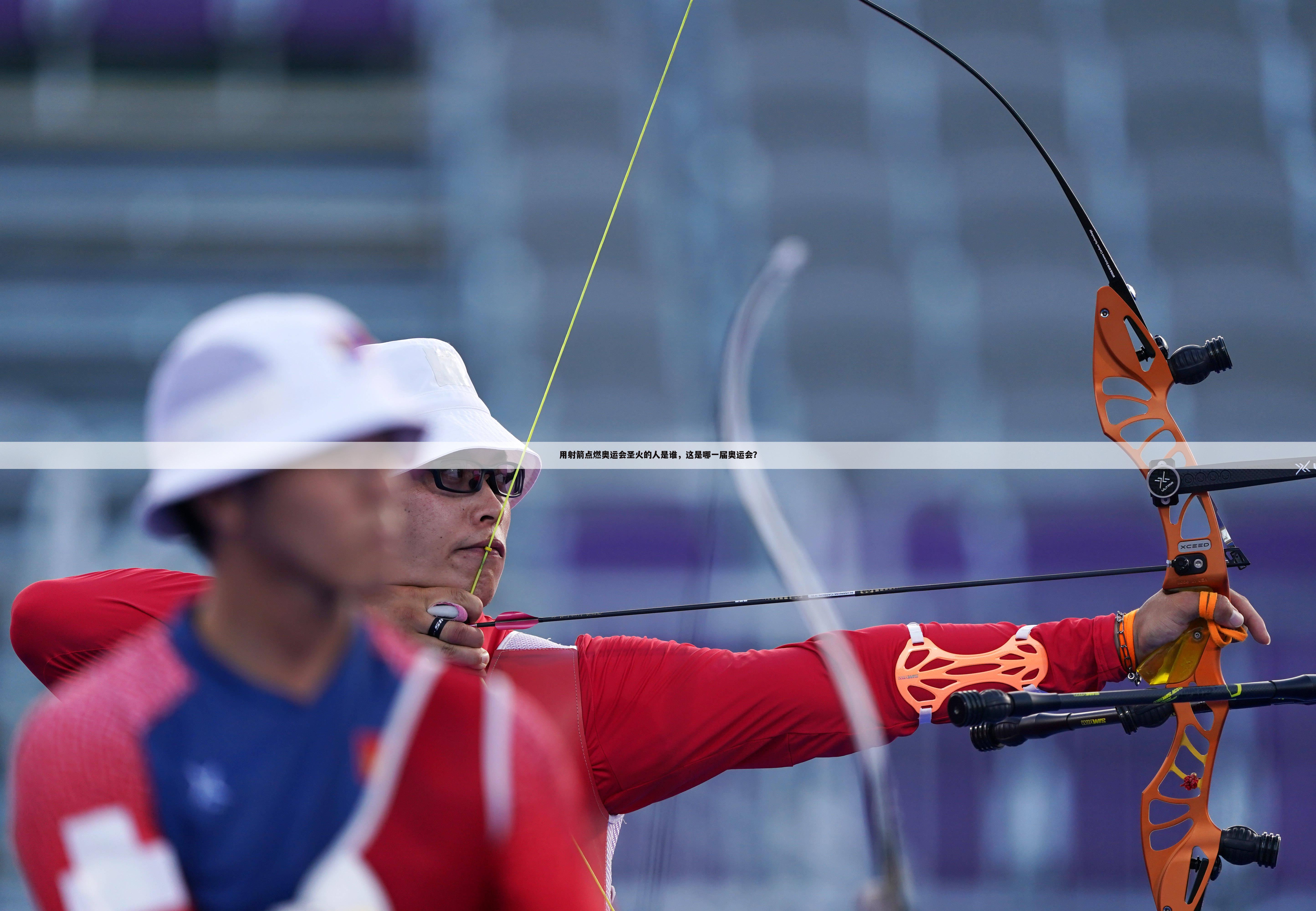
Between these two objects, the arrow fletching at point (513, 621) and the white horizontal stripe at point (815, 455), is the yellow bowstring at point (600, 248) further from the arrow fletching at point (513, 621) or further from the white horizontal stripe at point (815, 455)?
the arrow fletching at point (513, 621)

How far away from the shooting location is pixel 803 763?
205 cm

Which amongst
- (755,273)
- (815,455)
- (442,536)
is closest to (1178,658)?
(815,455)

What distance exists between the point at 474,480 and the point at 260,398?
912mm

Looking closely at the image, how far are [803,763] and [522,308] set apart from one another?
3.30ft

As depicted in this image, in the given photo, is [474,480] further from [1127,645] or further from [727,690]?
[1127,645]

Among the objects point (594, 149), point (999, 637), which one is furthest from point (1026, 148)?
point (999, 637)

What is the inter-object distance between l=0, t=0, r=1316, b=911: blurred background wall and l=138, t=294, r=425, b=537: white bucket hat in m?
1.41

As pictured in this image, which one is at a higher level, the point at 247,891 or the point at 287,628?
the point at 287,628

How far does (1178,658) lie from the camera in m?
1.39

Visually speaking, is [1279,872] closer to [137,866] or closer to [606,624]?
[606,624]

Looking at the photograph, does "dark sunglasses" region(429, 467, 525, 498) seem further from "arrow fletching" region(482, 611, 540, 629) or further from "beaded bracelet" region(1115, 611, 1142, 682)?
"beaded bracelet" region(1115, 611, 1142, 682)

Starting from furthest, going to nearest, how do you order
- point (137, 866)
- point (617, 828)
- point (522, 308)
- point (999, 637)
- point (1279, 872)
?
point (522, 308)
point (1279, 872)
point (617, 828)
point (999, 637)
point (137, 866)

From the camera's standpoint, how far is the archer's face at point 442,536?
1409 millimetres

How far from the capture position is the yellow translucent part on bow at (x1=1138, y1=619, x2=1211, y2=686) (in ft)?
4.51
